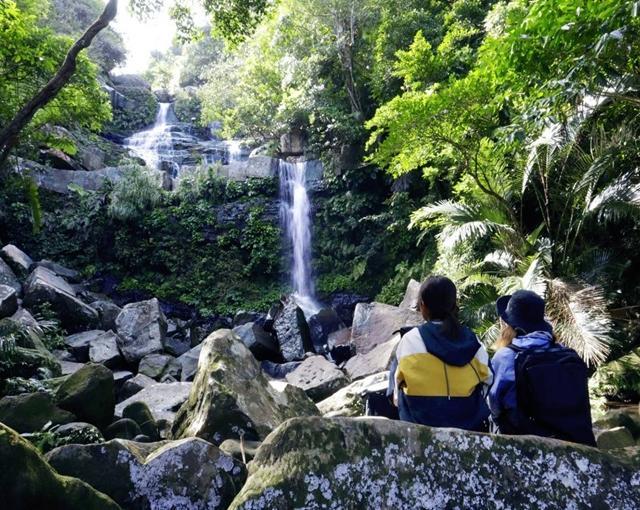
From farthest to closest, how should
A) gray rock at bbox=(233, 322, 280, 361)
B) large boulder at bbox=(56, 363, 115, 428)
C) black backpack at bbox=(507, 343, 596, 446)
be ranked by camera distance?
1. gray rock at bbox=(233, 322, 280, 361)
2. large boulder at bbox=(56, 363, 115, 428)
3. black backpack at bbox=(507, 343, 596, 446)

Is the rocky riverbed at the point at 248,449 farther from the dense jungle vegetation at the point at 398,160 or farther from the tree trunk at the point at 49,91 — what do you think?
the tree trunk at the point at 49,91

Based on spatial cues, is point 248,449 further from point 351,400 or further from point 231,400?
point 351,400

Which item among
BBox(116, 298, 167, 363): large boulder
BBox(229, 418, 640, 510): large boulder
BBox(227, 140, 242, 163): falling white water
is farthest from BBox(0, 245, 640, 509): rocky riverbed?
BBox(227, 140, 242, 163): falling white water

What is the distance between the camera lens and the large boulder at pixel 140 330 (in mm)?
10750

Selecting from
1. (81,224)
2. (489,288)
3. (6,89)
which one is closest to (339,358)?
(489,288)

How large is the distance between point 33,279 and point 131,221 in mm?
5866

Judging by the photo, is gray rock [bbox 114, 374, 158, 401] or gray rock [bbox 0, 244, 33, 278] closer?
gray rock [bbox 114, 374, 158, 401]

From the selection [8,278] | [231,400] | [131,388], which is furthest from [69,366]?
[231,400]

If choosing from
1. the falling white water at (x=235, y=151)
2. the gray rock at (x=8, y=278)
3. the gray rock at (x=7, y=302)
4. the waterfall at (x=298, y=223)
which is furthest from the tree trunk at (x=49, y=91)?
the falling white water at (x=235, y=151)

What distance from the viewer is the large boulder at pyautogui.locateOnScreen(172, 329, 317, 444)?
4027mm

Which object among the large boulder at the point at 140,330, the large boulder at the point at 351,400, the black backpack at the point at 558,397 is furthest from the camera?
the large boulder at the point at 140,330

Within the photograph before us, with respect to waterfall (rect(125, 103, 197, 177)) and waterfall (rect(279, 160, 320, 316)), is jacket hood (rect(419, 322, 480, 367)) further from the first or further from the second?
waterfall (rect(125, 103, 197, 177))

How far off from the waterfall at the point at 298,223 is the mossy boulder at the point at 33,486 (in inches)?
550

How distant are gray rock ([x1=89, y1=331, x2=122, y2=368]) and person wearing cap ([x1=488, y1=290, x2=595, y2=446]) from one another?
30.6ft
